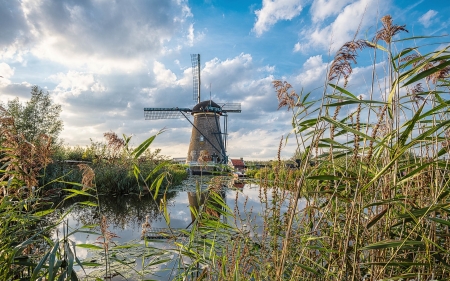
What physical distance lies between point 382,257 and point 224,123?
→ 23.2 meters

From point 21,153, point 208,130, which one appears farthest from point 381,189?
point 208,130

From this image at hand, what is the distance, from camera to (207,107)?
75.3ft

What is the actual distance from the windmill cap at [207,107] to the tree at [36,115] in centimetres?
936

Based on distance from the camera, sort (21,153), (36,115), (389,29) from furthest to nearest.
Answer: (36,115) → (21,153) → (389,29)

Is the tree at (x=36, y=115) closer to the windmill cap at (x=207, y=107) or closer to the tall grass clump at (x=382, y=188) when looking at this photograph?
the windmill cap at (x=207, y=107)

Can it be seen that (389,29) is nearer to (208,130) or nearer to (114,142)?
(114,142)

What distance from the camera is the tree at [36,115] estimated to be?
19109 millimetres

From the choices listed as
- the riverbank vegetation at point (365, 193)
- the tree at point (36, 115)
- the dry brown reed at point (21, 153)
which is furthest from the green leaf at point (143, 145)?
the tree at point (36, 115)

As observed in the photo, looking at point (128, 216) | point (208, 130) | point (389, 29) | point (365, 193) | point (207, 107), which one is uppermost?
point (207, 107)

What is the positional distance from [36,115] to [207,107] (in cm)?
1119

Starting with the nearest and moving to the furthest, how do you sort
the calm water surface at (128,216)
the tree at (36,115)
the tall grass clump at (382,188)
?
the tall grass clump at (382,188), the calm water surface at (128,216), the tree at (36,115)

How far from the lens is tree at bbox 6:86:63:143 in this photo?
1911 cm

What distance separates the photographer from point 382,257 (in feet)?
4.76

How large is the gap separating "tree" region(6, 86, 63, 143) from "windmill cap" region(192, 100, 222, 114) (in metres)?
9.36
